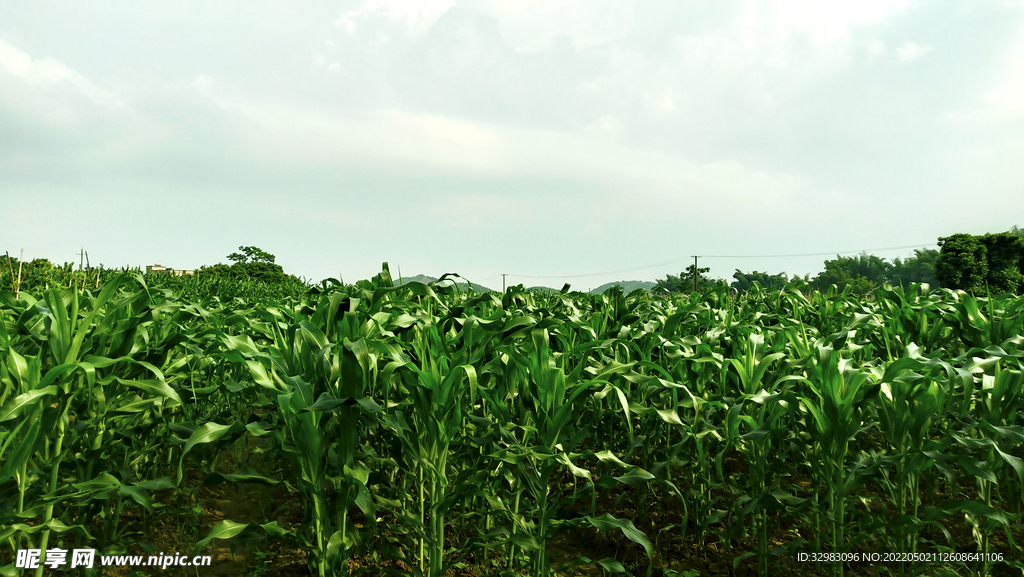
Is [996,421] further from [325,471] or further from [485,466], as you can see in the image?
[325,471]

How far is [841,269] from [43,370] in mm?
111347

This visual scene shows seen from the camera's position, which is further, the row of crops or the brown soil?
the brown soil

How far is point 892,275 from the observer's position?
325 ft

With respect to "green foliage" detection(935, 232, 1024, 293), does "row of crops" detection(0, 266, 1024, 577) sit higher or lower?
lower

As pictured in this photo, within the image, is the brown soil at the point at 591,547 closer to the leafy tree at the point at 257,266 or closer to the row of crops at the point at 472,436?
the row of crops at the point at 472,436

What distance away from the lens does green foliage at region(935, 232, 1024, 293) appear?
4309cm

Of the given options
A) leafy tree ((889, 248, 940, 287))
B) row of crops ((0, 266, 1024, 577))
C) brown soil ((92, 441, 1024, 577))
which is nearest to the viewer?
row of crops ((0, 266, 1024, 577))

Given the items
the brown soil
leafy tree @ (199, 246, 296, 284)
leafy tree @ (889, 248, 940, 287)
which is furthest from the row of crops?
leafy tree @ (889, 248, 940, 287)

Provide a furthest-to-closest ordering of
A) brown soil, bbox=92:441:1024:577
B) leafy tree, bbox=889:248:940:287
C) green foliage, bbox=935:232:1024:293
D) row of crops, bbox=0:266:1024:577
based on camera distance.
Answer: leafy tree, bbox=889:248:940:287 < green foliage, bbox=935:232:1024:293 < brown soil, bbox=92:441:1024:577 < row of crops, bbox=0:266:1024:577

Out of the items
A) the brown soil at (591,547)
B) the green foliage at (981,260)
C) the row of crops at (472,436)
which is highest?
the green foliage at (981,260)

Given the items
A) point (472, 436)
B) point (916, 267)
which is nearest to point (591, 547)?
point (472, 436)

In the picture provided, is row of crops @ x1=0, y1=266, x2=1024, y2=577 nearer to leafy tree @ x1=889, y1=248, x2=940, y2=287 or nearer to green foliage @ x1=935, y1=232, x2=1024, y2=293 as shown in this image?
green foliage @ x1=935, y1=232, x2=1024, y2=293

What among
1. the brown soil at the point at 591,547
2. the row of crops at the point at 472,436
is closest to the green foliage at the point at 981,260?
the brown soil at the point at 591,547

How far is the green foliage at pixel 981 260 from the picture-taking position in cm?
4309
